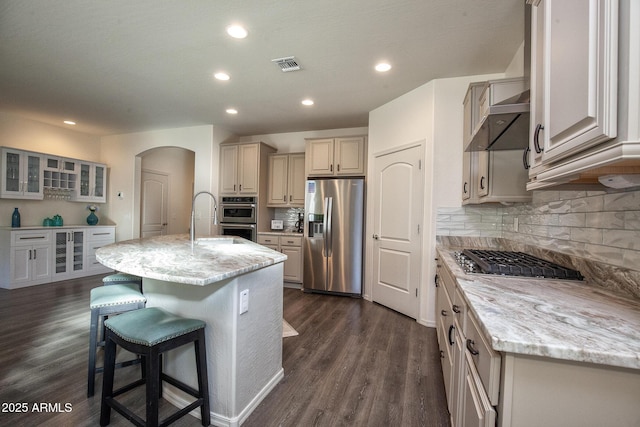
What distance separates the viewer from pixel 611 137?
0.72 metres

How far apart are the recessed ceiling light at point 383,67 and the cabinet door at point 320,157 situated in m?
1.56

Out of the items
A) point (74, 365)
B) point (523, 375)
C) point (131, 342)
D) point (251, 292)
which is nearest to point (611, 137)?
point (523, 375)

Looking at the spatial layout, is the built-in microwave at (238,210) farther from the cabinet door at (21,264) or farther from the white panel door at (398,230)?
the cabinet door at (21,264)

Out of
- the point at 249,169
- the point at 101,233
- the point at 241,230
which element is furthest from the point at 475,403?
the point at 101,233

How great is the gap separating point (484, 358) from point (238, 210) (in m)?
4.37

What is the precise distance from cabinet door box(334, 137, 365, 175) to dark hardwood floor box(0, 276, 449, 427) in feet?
6.70

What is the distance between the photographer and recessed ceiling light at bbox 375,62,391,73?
2.71 m

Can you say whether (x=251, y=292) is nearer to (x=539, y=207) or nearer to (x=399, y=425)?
(x=399, y=425)

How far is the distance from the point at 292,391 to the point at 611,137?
2025mm

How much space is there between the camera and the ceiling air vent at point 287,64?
2.65 m

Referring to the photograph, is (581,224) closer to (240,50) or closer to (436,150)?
(436,150)

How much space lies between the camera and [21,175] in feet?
13.9

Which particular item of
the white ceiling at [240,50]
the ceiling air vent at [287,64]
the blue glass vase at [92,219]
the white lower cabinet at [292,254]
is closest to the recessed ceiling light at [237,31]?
the white ceiling at [240,50]

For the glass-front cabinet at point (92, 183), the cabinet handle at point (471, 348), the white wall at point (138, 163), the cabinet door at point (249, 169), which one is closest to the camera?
the cabinet handle at point (471, 348)
